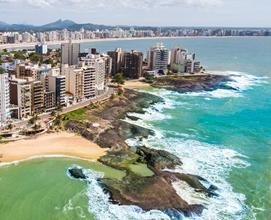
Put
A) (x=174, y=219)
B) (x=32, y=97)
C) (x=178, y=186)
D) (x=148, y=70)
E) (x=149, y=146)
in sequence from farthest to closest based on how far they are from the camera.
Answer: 1. (x=148, y=70)
2. (x=32, y=97)
3. (x=149, y=146)
4. (x=178, y=186)
5. (x=174, y=219)

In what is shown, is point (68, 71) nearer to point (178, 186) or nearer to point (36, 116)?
point (36, 116)

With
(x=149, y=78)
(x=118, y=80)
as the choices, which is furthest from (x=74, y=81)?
(x=149, y=78)

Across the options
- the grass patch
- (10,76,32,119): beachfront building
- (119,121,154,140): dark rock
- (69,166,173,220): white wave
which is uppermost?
(10,76,32,119): beachfront building

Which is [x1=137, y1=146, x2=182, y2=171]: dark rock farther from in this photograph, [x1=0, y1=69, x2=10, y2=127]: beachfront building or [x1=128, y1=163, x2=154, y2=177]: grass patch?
[x1=0, y1=69, x2=10, y2=127]: beachfront building

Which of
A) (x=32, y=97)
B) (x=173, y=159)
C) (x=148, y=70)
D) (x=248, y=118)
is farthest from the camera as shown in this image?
(x=148, y=70)

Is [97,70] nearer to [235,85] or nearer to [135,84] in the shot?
[135,84]

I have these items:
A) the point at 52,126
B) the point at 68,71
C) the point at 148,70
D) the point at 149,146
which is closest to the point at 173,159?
the point at 149,146

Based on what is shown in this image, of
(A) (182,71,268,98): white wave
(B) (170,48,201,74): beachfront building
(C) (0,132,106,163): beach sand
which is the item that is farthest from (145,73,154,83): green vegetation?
(C) (0,132,106,163): beach sand
